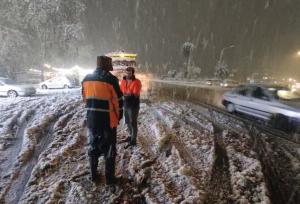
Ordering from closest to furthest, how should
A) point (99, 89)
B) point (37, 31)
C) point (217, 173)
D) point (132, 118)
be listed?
point (99, 89)
point (217, 173)
point (132, 118)
point (37, 31)

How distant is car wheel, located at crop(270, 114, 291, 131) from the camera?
9.16 m

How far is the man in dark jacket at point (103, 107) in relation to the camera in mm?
4586

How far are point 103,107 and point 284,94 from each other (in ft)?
25.9

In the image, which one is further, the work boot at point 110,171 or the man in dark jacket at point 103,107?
the work boot at point 110,171

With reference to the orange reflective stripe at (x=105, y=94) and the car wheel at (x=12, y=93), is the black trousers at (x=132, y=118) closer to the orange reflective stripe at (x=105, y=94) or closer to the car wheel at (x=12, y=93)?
the orange reflective stripe at (x=105, y=94)

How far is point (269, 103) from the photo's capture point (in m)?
10.0

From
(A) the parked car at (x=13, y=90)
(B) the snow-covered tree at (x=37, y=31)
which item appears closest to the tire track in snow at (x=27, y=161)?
(A) the parked car at (x=13, y=90)

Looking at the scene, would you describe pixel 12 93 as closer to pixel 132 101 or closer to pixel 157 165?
pixel 132 101

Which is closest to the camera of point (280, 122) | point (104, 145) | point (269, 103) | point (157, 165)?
point (104, 145)

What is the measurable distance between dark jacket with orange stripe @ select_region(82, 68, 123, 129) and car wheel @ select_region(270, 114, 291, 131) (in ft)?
22.1

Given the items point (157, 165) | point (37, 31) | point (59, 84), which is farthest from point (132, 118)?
point (37, 31)

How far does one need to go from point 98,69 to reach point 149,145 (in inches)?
110

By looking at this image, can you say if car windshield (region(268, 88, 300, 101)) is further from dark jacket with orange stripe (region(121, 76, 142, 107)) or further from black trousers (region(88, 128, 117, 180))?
black trousers (region(88, 128, 117, 180))

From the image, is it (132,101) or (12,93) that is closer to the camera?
(132,101)
